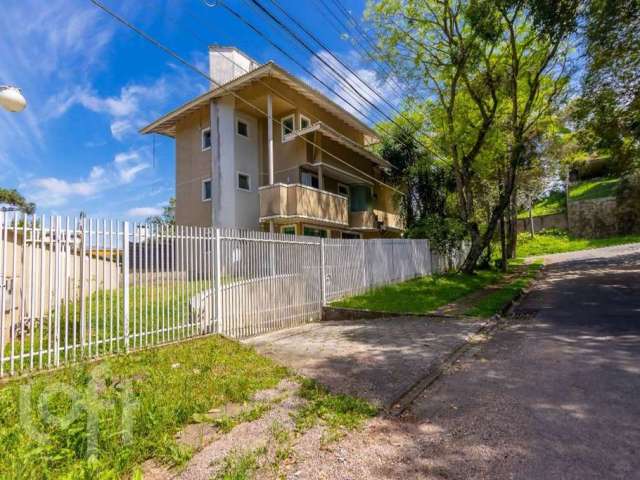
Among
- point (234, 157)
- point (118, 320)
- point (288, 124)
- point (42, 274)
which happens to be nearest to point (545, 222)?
point (288, 124)

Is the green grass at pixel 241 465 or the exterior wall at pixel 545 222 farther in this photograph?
the exterior wall at pixel 545 222

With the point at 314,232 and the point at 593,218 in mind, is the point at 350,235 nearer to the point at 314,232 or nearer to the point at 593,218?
the point at 314,232

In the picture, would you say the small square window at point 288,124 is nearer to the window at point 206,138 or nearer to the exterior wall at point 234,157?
the exterior wall at point 234,157

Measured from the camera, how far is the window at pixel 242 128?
58.6 feet

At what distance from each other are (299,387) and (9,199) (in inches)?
1543

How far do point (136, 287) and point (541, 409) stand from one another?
604 centimetres

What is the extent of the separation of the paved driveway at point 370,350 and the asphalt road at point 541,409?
52 cm

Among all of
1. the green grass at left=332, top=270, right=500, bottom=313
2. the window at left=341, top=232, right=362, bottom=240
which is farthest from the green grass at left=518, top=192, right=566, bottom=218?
the green grass at left=332, top=270, right=500, bottom=313

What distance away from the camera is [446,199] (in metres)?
24.5

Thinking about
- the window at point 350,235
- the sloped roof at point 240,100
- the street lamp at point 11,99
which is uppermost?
the sloped roof at point 240,100

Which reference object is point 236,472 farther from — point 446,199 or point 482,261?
point 446,199

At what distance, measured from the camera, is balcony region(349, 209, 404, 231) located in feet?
68.8

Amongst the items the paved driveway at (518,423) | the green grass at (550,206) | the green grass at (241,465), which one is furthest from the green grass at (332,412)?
the green grass at (550,206)

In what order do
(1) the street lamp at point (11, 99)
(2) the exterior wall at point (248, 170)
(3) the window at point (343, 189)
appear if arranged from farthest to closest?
(3) the window at point (343, 189), (2) the exterior wall at point (248, 170), (1) the street lamp at point (11, 99)
